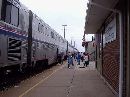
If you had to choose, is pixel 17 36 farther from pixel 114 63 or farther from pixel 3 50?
pixel 114 63

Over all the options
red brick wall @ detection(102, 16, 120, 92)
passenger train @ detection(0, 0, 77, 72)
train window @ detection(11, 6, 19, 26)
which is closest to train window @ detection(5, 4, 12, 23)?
passenger train @ detection(0, 0, 77, 72)

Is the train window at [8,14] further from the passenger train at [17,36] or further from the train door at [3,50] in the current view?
the train door at [3,50]

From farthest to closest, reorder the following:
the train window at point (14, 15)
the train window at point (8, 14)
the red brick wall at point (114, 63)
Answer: the train window at point (14, 15)
the train window at point (8, 14)
the red brick wall at point (114, 63)

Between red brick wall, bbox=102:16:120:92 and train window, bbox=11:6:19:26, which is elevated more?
train window, bbox=11:6:19:26

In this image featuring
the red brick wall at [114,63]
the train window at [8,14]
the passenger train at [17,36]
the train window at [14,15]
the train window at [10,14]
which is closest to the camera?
the red brick wall at [114,63]

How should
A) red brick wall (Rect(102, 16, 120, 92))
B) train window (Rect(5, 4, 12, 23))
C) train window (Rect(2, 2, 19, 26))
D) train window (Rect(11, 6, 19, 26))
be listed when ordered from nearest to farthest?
red brick wall (Rect(102, 16, 120, 92))
train window (Rect(2, 2, 19, 26))
train window (Rect(5, 4, 12, 23))
train window (Rect(11, 6, 19, 26))

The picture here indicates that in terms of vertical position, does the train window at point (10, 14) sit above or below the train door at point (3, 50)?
above

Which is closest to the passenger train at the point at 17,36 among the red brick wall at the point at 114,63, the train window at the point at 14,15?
the train window at the point at 14,15

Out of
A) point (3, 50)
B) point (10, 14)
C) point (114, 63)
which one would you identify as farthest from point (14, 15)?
point (114, 63)

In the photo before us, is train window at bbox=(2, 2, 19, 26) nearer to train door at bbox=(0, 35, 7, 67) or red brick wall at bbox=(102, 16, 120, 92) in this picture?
train door at bbox=(0, 35, 7, 67)

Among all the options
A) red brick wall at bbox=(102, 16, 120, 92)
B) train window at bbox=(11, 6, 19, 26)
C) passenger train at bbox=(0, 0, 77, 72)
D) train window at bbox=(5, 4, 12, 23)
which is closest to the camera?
red brick wall at bbox=(102, 16, 120, 92)

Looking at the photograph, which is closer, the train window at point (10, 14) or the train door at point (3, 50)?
the train door at point (3, 50)

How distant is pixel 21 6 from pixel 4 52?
4.27 metres

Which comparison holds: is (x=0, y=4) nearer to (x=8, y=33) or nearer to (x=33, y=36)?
(x=8, y=33)
